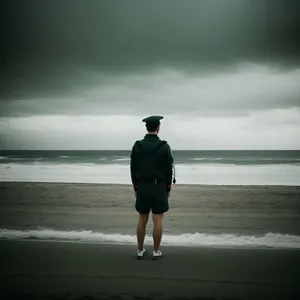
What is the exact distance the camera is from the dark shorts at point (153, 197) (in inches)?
129

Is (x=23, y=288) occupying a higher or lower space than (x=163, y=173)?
lower

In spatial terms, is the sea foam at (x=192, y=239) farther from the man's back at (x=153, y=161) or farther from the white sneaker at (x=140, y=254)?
the man's back at (x=153, y=161)

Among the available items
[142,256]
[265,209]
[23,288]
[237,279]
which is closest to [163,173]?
[142,256]

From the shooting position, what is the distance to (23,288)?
2.52m

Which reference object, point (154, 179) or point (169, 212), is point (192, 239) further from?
point (169, 212)

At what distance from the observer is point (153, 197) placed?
10.7 feet

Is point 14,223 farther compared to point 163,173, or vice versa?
point 14,223

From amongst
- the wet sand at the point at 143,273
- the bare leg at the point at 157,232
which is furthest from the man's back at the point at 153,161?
the wet sand at the point at 143,273

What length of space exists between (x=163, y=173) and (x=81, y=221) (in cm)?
319

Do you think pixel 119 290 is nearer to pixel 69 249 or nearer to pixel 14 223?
pixel 69 249

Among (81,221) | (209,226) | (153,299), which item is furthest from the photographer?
(81,221)

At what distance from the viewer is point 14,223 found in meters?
5.72

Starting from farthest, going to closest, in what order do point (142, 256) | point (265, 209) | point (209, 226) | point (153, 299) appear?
point (265, 209) < point (209, 226) < point (142, 256) < point (153, 299)

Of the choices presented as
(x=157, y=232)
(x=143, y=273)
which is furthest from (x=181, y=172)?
(x=143, y=273)
